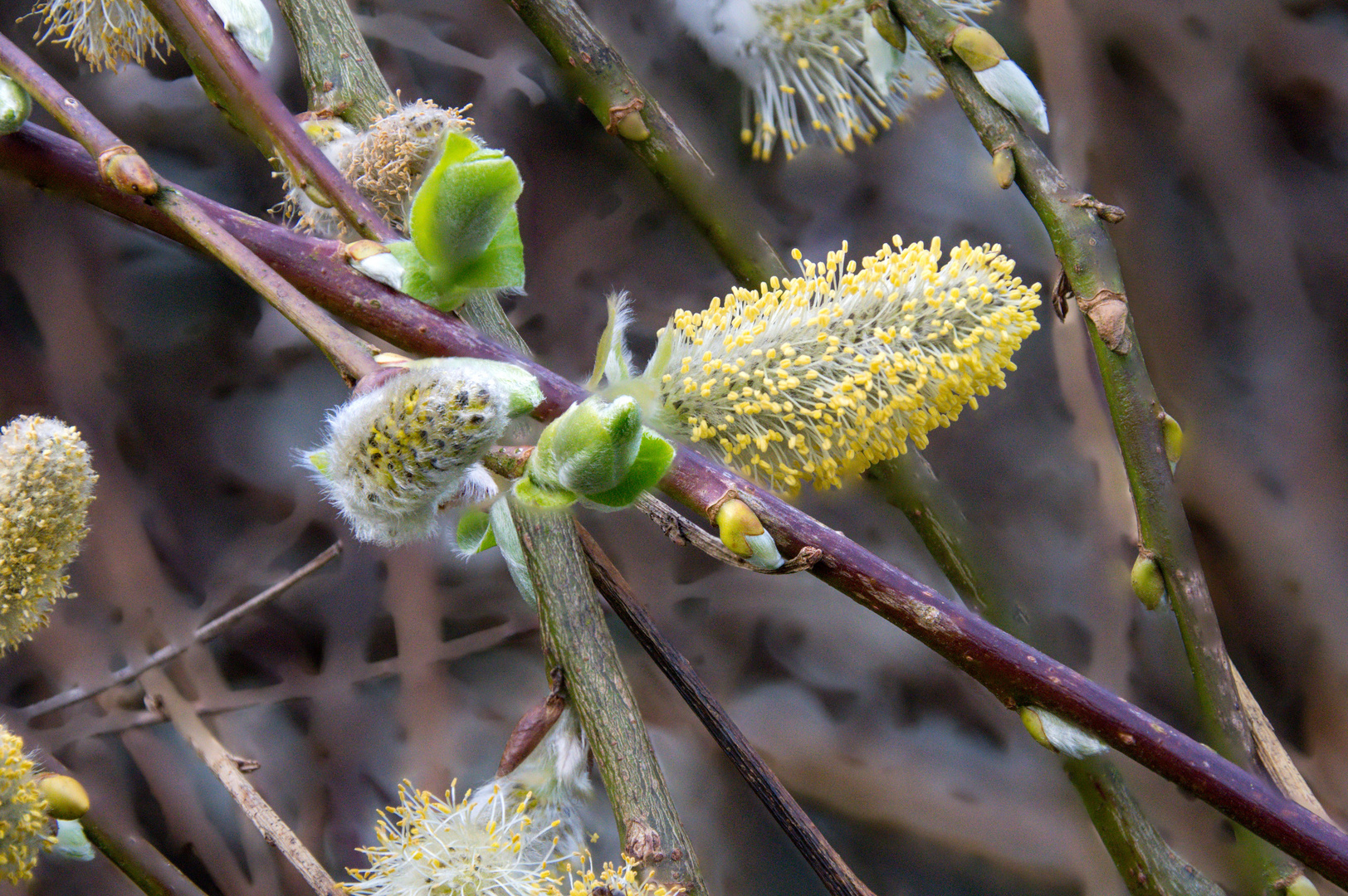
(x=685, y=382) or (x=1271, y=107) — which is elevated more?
(x=685, y=382)

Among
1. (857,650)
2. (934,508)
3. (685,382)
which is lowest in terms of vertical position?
(857,650)

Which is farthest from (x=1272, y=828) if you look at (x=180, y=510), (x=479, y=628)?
(x=180, y=510)

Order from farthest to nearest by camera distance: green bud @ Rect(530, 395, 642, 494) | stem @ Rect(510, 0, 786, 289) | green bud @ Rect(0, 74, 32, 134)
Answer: stem @ Rect(510, 0, 786, 289) < green bud @ Rect(0, 74, 32, 134) < green bud @ Rect(530, 395, 642, 494)

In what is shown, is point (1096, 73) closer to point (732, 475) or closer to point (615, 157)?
point (615, 157)

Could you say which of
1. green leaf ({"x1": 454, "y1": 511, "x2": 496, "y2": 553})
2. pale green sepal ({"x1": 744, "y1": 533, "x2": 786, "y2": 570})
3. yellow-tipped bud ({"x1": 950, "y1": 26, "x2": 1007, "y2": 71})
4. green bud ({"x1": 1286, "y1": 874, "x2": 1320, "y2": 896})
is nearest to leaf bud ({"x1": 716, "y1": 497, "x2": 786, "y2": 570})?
pale green sepal ({"x1": 744, "y1": 533, "x2": 786, "y2": 570})

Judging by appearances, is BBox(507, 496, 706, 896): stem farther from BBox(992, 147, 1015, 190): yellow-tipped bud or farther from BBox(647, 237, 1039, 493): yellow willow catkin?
BBox(992, 147, 1015, 190): yellow-tipped bud

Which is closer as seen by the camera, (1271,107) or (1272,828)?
(1272,828)
